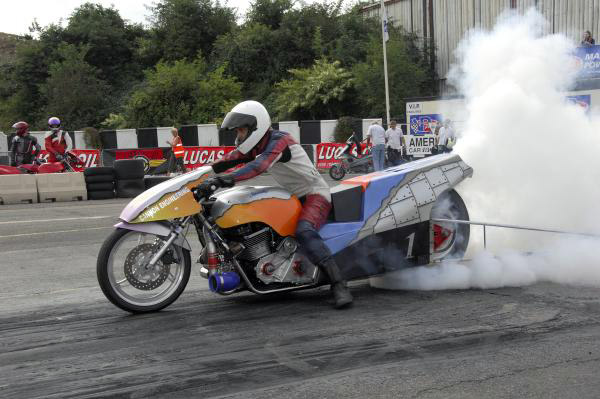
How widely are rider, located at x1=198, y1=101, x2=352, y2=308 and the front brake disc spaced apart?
0.64 m

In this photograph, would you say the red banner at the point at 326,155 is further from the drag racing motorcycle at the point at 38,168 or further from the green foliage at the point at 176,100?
the drag racing motorcycle at the point at 38,168

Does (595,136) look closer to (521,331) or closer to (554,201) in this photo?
(554,201)

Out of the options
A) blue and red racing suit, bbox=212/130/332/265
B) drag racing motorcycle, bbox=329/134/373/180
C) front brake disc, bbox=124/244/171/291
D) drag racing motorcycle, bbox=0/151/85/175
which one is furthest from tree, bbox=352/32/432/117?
front brake disc, bbox=124/244/171/291

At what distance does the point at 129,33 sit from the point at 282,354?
4593 centimetres

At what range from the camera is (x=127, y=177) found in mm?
17422

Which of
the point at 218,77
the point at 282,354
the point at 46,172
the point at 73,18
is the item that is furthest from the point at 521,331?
the point at 73,18

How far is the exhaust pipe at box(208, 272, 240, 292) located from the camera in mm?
5297

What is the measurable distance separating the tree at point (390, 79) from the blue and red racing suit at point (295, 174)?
28992mm

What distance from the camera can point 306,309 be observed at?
5.52 m

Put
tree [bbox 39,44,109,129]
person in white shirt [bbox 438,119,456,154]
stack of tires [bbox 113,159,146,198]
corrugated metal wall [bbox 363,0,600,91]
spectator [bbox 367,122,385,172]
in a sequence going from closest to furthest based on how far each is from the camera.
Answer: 1. stack of tires [bbox 113,159,146,198]
2. spectator [bbox 367,122,385,172]
3. person in white shirt [bbox 438,119,456,154]
4. corrugated metal wall [bbox 363,0,600,91]
5. tree [bbox 39,44,109,129]

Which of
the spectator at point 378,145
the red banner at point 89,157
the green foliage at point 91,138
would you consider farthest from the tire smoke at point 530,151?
the green foliage at point 91,138

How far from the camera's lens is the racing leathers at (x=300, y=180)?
17.9 ft

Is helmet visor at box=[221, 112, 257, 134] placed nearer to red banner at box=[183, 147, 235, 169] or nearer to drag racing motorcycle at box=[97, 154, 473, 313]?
drag racing motorcycle at box=[97, 154, 473, 313]

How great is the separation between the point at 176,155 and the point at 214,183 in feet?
59.4
